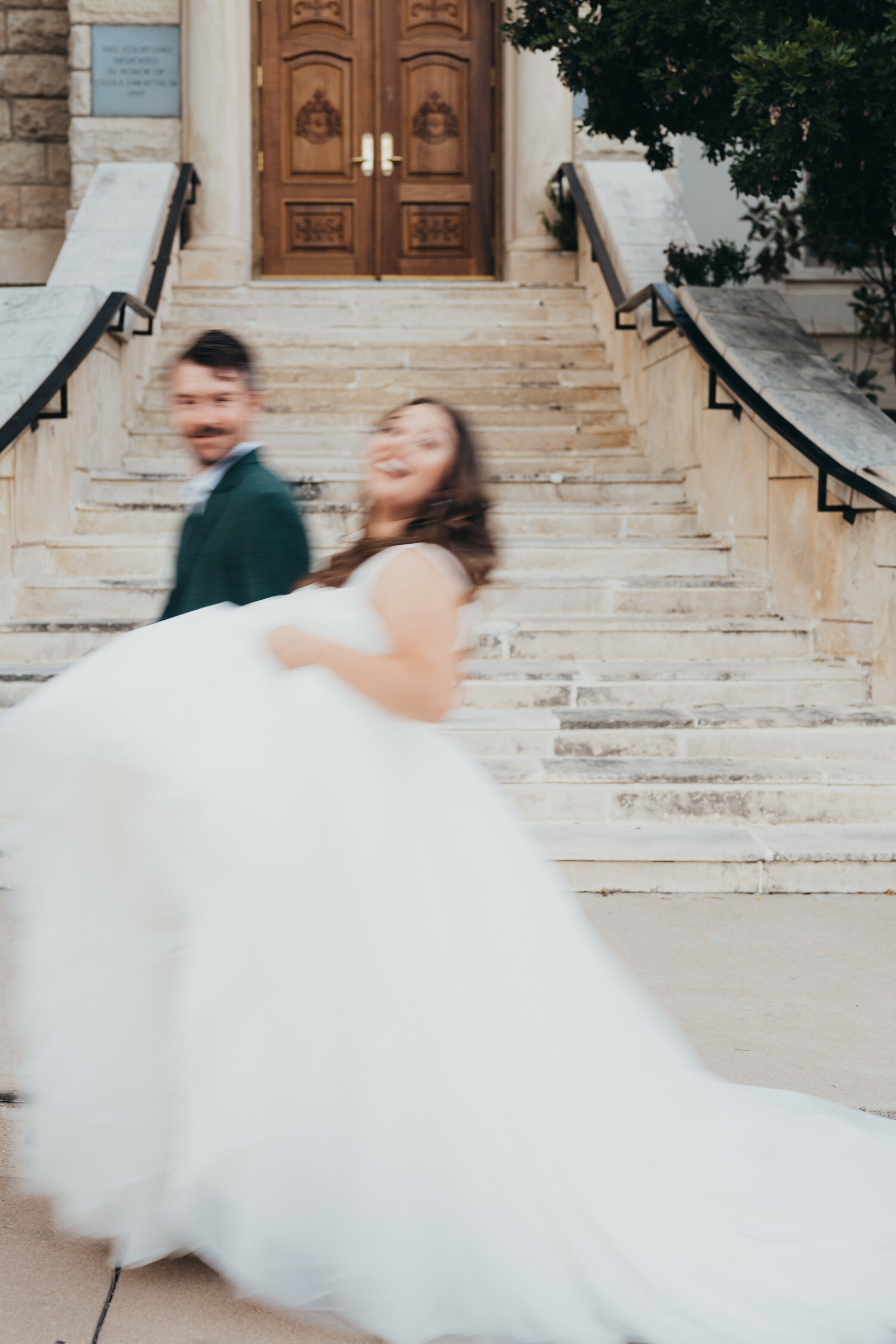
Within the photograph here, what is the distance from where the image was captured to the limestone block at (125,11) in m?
9.82

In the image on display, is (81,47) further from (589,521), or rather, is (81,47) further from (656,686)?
(656,686)

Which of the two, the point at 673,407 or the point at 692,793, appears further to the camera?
the point at 673,407

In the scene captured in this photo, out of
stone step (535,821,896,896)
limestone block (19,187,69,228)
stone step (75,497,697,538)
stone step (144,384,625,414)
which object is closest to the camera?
stone step (535,821,896,896)

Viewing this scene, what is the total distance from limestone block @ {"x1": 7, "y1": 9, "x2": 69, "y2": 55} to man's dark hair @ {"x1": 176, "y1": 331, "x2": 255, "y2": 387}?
9.85 meters

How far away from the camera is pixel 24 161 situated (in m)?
10.6

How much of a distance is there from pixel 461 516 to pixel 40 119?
1043 centimetres

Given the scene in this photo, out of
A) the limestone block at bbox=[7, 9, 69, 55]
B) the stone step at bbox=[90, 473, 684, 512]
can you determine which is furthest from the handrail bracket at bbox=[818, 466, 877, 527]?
the limestone block at bbox=[7, 9, 69, 55]

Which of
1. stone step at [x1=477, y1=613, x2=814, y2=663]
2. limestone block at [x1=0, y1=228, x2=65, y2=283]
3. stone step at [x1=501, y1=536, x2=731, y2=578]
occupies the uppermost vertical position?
limestone block at [x1=0, y1=228, x2=65, y2=283]

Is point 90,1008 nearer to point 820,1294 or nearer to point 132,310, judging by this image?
point 820,1294

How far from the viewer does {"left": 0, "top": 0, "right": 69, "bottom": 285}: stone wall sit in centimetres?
1057

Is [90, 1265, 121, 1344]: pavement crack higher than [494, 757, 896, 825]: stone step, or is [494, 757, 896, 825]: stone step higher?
[494, 757, 896, 825]: stone step

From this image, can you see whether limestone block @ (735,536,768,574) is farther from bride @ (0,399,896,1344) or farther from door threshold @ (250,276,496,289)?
bride @ (0,399,896,1344)

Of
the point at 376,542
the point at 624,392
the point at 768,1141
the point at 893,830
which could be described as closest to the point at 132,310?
the point at 624,392

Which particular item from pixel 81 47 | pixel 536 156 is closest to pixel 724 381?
pixel 536 156
